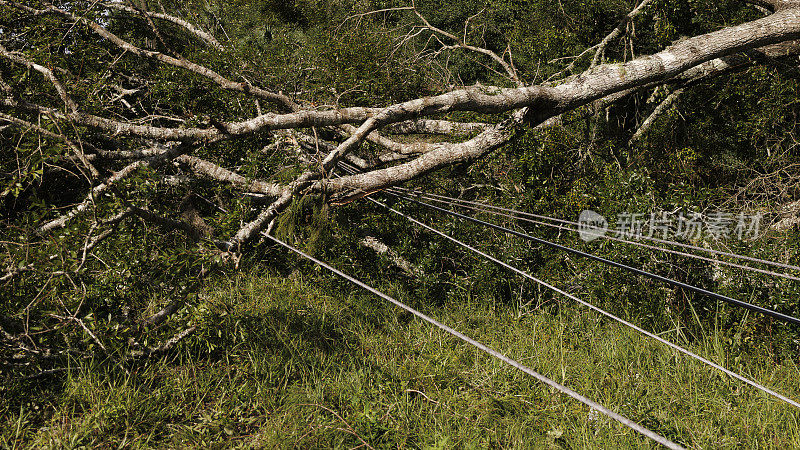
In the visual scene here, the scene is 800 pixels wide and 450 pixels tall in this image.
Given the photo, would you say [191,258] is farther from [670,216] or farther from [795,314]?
[795,314]

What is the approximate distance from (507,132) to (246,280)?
97.1 inches

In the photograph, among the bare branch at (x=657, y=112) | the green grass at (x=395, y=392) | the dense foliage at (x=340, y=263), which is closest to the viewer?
the green grass at (x=395, y=392)

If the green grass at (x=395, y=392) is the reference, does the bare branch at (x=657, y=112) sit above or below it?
above

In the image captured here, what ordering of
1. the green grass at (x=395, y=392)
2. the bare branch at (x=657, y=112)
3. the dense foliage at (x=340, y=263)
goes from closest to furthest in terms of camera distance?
the green grass at (x=395, y=392) < the dense foliage at (x=340, y=263) < the bare branch at (x=657, y=112)

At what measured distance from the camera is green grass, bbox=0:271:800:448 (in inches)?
106

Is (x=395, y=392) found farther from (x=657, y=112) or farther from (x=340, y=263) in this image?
(x=657, y=112)

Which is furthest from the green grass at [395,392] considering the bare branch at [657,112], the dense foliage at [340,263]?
the bare branch at [657,112]

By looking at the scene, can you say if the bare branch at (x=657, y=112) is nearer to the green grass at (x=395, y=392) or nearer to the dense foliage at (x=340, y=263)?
the dense foliage at (x=340, y=263)

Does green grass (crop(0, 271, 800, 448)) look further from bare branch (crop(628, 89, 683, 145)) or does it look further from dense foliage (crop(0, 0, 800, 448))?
bare branch (crop(628, 89, 683, 145))

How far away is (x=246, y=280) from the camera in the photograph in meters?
4.51

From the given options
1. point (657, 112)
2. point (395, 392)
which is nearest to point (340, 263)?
point (395, 392)

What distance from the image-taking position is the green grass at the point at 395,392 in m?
2.70

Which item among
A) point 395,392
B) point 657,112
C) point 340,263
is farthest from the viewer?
point 657,112

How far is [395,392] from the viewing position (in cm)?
304
